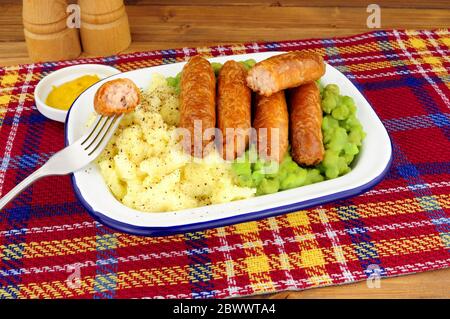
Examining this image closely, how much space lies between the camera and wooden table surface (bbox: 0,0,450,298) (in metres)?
3.25

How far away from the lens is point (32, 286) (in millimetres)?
1775

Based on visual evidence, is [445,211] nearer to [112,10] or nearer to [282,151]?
[282,151]

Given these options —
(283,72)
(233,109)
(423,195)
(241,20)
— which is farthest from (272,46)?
(423,195)

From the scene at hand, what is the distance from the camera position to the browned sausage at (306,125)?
1.88m

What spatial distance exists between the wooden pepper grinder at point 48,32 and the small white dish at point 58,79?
362mm

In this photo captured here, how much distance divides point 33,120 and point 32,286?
0.98 m

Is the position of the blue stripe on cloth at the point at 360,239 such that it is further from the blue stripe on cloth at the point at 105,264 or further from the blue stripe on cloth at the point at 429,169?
the blue stripe on cloth at the point at 105,264

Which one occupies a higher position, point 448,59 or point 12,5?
point 12,5

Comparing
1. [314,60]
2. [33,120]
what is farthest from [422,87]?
[33,120]

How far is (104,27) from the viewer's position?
2.91 metres

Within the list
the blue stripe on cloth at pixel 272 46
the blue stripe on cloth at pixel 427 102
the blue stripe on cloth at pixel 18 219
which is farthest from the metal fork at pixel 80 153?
the blue stripe on cloth at pixel 427 102

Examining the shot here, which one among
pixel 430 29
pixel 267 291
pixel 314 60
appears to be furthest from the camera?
pixel 430 29

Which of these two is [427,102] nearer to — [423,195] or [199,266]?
[423,195]

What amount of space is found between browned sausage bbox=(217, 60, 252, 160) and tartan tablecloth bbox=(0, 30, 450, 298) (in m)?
0.33
